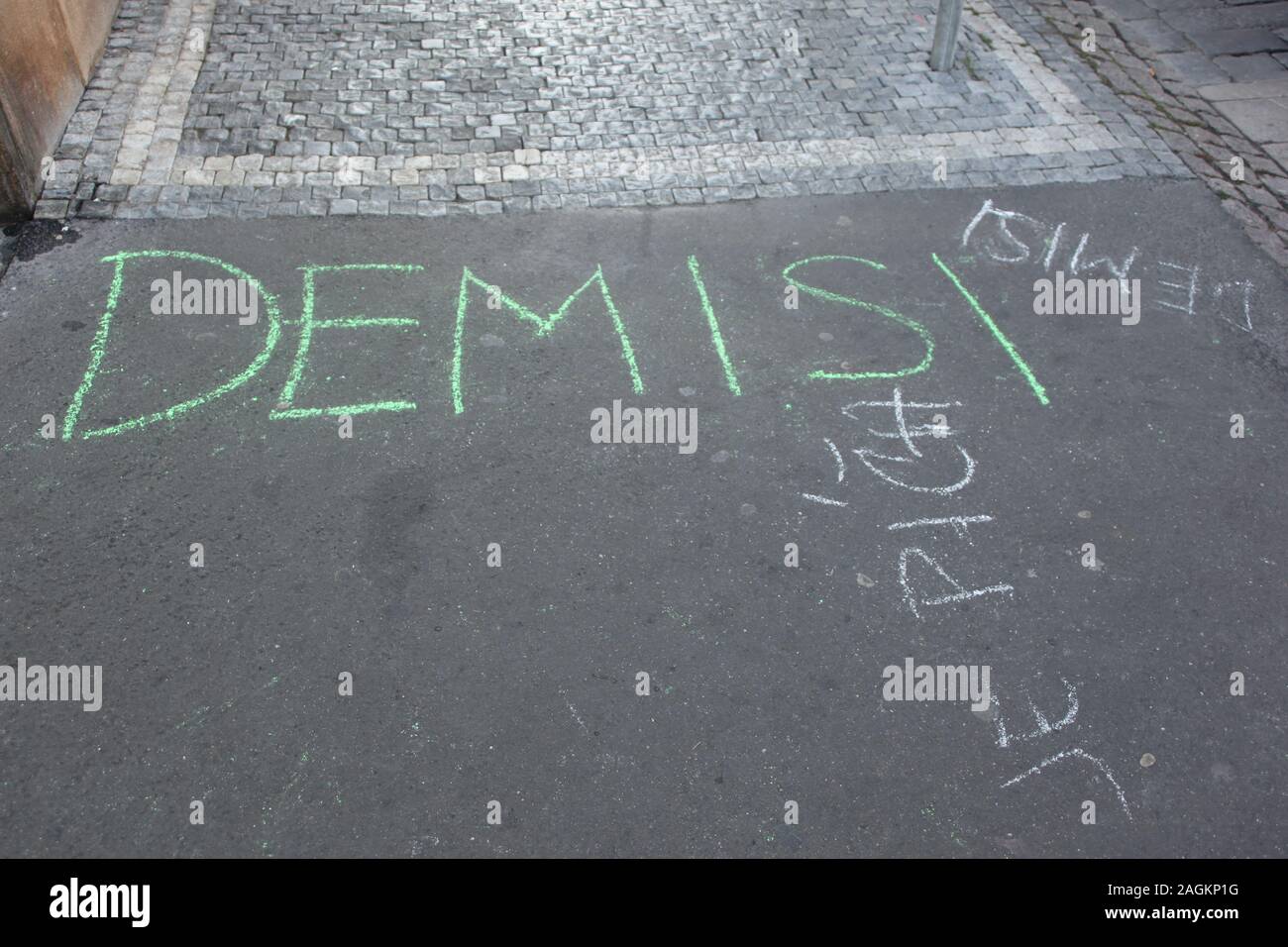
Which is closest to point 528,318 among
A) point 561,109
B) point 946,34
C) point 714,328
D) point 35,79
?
point 714,328

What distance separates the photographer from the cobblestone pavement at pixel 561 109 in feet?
23.9

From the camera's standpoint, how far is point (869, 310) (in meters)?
6.38

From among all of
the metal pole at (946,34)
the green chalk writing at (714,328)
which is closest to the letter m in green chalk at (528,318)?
the green chalk writing at (714,328)

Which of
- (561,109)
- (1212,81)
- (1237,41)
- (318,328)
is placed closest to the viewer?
(318,328)

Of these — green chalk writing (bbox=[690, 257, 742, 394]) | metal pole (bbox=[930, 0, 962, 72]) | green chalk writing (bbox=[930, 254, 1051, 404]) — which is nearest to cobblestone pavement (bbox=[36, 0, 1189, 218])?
metal pole (bbox=[930, 0, 962, 72])

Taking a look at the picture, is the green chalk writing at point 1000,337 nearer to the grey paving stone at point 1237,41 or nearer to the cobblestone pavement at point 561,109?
the cobblestone pavement at point 561,109

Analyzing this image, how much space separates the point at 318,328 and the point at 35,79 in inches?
124

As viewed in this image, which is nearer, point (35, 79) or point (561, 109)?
point (35, 79)

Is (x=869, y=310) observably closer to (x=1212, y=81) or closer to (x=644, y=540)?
(x=644, y=540)

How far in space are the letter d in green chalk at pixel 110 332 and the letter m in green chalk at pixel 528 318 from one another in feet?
3.42

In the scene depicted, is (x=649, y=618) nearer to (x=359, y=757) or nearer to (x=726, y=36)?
(x=359, y=757)

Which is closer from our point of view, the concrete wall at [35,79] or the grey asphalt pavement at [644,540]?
the grey asphalt pavement at [644,540]
